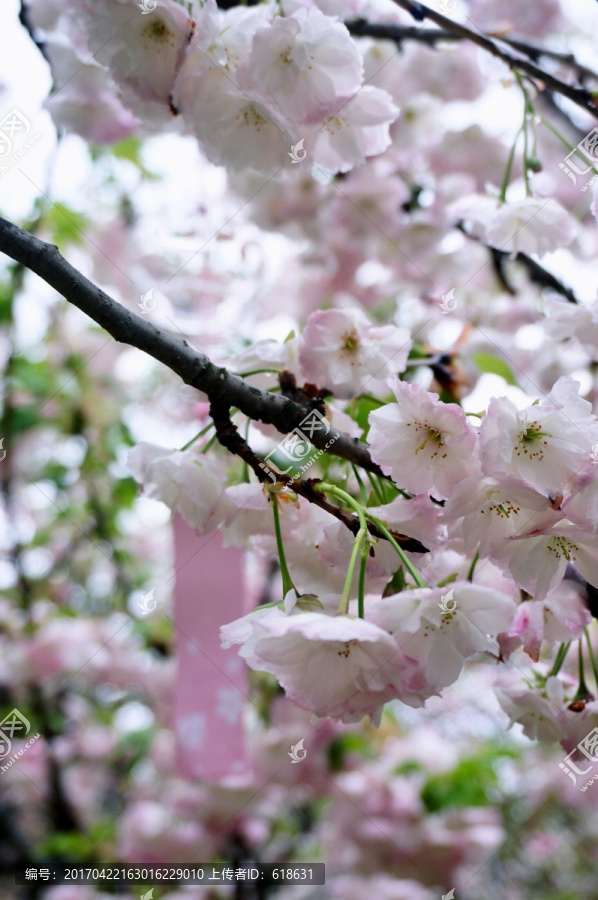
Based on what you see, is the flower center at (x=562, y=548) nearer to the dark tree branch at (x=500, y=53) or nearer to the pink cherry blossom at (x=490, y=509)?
the pink cherry blossom at (x=490, y=509)

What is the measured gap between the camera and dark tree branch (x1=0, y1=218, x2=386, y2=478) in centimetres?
55

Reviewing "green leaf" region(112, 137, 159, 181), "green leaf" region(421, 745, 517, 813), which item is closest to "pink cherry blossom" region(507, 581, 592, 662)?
"green leaf" region(421, 745, 517, 813)

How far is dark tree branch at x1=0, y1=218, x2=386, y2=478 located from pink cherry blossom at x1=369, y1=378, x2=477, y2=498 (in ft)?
0.16

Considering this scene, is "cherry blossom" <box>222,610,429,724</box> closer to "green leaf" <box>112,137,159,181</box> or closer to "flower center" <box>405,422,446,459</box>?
"flower center" <box>405,422,446,459</box>

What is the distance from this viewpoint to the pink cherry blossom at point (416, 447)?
592 mm

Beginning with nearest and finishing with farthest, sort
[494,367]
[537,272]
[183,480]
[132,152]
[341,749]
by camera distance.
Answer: [183,480], [494,367], [537,272], [132,152], [341,749]

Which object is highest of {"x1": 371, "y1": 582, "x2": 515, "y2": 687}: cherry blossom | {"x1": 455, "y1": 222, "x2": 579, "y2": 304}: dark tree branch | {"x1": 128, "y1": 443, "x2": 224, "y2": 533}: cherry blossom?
{"x1": 128, "y1": 443, "x2": 224, "y2": 533}: cherry blossom

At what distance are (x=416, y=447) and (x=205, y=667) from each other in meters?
0.61

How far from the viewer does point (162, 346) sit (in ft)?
1.92

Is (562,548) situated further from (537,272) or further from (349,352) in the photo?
(537,272)

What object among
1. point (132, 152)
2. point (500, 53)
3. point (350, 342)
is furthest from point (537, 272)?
point (132, 152)

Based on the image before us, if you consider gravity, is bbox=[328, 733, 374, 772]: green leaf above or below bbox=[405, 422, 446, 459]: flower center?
below

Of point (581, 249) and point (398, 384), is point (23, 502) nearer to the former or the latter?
point (581, 249)

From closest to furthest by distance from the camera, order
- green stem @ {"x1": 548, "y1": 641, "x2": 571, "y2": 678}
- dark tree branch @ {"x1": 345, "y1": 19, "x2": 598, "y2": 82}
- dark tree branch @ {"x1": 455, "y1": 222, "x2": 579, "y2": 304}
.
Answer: green stem @ {"x1": 548, "y1": 641, "x2": 571, "y2": 678} < dark tree branch @ {"x1": 345, "y1": 19, "x2": 598, "y2": 82} < dark tree branch @ {"x1": 455, "y1": 222, "x2": 579, "y2": 304}
